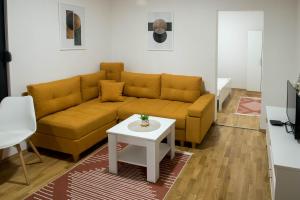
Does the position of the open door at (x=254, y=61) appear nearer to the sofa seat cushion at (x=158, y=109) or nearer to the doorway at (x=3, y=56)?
the sofa seat cushion at (x=158, y=109)

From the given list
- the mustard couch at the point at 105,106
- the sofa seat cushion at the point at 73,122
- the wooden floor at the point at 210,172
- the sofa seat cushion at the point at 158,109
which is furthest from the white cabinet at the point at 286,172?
the sofa seat cushion at the point at 73,122

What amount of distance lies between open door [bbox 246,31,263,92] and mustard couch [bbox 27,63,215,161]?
3604 mm

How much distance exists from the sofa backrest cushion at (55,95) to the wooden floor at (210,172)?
60 cm

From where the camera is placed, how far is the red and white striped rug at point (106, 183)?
2.80 metres

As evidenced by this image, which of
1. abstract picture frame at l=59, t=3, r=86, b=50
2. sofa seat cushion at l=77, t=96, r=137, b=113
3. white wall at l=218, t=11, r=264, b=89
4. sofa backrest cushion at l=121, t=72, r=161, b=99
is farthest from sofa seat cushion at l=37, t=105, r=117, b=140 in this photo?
white wall at l=218, t=11, r=264, b=89

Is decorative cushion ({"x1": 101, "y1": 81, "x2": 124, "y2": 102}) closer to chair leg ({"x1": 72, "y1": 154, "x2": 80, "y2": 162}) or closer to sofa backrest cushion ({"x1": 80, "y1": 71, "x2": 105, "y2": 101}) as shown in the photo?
sofa backrest cushion ({"x1": 80, "y1": 71, "x2": 105, "y2": 101})

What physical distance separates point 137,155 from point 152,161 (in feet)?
1.25

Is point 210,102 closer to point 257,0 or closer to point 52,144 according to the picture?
point 257,0

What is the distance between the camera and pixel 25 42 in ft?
12.1

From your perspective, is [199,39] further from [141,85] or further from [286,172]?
[286,172]

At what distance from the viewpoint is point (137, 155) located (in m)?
3.35

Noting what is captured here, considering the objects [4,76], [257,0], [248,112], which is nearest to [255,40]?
[248,112]

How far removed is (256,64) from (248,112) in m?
2.55

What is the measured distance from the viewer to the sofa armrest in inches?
150
